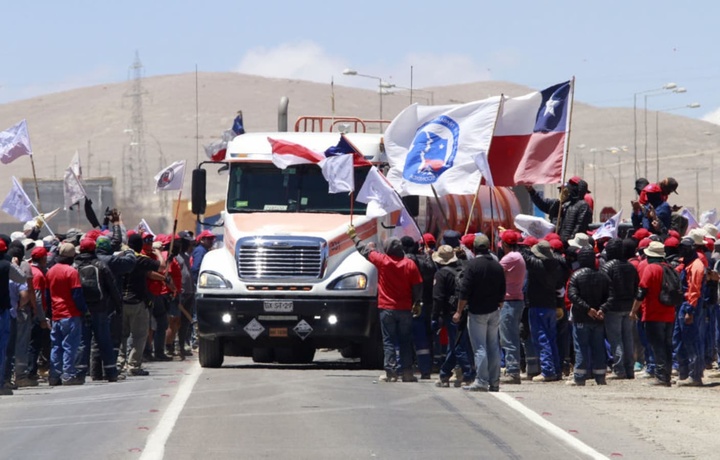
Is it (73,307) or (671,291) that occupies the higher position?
(671,291)

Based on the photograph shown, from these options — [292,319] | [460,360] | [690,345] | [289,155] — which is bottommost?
[460,360]

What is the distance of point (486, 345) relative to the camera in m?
18.4

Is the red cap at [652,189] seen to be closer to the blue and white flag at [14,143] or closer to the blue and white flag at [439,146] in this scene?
the blue and white flag at [439,146]

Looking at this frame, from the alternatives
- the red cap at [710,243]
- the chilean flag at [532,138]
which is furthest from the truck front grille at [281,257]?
the red cap at [710,243]

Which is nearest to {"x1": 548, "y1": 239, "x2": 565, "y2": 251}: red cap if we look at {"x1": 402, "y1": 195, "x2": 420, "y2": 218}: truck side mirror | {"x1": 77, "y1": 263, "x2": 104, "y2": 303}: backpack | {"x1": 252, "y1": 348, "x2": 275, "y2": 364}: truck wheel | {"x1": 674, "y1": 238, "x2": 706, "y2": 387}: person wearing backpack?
{"x1": 674, "y1": 238, "x2": 706, "y2": 387}: person wearing backpack

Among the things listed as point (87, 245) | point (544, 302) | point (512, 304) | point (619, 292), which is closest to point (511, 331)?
point (512, 304)

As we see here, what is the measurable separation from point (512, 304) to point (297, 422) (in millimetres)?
5932

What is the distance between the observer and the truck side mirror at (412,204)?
2330cm

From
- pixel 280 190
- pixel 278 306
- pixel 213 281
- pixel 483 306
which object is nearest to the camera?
pixel 483 306

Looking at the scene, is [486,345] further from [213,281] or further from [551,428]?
[213,281]

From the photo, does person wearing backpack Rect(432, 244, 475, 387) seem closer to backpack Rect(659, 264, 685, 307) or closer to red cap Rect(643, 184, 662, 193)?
backpack Rect(659, 264, 685, 307)

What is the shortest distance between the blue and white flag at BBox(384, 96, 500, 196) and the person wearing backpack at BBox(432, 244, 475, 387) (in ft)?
11.6

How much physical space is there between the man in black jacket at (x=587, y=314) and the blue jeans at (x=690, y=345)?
3.09 ft

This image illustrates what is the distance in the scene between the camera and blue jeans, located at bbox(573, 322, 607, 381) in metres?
19.5
